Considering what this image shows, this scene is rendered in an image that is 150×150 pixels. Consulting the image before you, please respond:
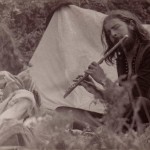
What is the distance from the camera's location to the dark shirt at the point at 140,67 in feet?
20.9

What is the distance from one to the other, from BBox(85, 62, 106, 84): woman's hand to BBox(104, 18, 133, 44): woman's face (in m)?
0.26

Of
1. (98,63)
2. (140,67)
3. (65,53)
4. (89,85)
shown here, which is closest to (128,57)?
(140,67)

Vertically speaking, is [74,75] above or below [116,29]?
below

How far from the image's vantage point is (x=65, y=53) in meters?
7.04

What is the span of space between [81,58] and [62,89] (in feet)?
1.15

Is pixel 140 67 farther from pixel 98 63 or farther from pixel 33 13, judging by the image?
pixel 33 13

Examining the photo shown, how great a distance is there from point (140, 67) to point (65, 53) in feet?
2.77

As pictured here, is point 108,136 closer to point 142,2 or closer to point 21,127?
point 21,127

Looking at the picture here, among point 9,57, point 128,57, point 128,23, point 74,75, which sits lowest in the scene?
point 74,75

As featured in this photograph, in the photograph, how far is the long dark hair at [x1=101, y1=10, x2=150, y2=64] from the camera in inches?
261

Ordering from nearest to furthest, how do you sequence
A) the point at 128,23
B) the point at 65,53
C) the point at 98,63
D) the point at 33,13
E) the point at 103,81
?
the point at 103,81 → the point at 98,63 → the point at 128,23 → the point at 65,53 → the point at 33,13

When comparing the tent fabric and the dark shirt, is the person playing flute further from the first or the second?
the tent fabric

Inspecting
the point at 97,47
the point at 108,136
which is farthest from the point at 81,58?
the point at 108,136

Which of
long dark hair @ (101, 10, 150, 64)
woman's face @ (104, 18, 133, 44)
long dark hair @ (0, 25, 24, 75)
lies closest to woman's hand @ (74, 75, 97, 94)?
long dark hair @ (101, 10, 150, 64)
